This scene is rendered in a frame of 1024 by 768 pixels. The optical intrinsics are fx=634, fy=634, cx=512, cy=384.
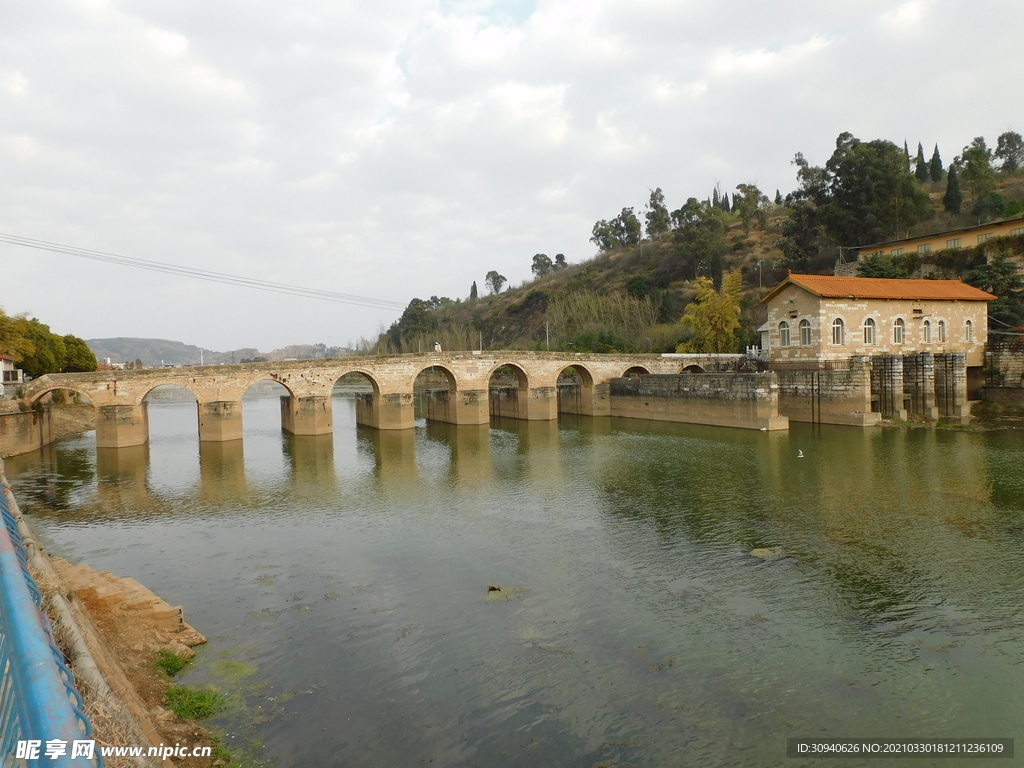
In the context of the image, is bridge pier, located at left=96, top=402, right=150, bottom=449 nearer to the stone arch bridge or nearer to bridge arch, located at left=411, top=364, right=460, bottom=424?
the stone arch bridge

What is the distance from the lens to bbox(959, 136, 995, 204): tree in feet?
158

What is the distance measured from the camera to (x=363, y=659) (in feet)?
27.3

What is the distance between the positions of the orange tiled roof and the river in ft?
34.5

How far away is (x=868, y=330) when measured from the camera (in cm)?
3078

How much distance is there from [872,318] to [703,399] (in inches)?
349

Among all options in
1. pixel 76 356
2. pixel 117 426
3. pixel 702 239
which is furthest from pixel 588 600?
pixel 702 239

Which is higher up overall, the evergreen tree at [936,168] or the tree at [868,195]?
the evergreen tree at [936,168]

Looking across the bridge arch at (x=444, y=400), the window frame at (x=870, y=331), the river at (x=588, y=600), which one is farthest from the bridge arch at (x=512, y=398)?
the window frame at (x=870, y=331)

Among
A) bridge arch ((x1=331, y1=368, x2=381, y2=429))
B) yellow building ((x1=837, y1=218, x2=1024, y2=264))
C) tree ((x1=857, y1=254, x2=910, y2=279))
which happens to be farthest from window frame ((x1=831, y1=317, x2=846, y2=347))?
bridge arch ((x1=331, y1=368, x2=381, y2=429))

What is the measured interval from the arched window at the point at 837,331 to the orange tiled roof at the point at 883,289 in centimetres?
118

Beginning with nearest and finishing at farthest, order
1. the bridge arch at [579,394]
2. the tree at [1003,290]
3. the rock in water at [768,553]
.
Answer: the rock in water at [768,553]
the tree at [1003,290]
the bridge arch at [579,394]

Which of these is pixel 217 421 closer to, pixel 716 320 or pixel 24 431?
pixel 24 431

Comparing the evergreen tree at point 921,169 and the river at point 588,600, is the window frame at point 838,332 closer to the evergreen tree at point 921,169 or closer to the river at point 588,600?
the river at point 588,600

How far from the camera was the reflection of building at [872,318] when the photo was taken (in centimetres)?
2998
